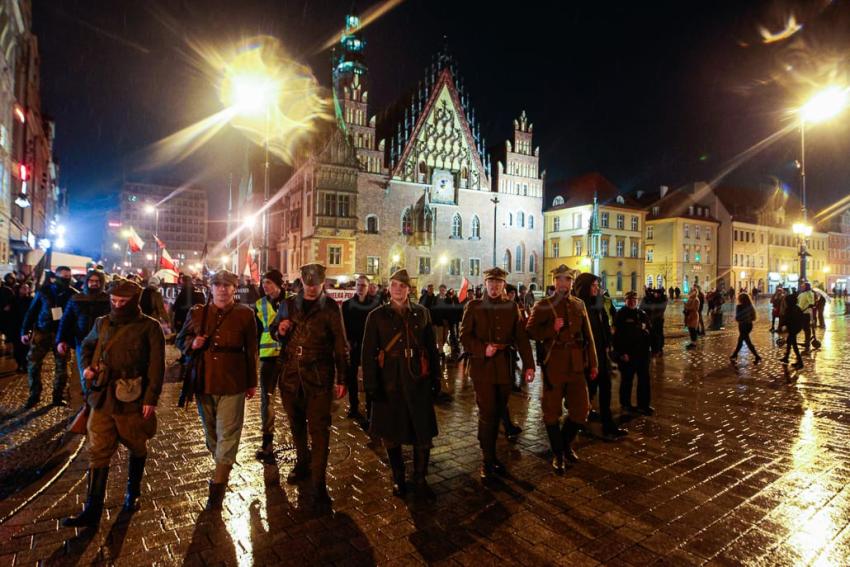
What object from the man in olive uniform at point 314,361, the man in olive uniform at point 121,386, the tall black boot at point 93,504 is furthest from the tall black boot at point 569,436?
the tall black boot at point 93,504

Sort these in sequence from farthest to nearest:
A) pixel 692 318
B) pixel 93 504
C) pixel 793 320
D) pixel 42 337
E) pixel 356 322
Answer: pixel 692 318 < pixel 793 320 < pixel 42 337 < pixel 356 322 < pixel 93 504

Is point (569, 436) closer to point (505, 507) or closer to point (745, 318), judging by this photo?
point (505, 507)

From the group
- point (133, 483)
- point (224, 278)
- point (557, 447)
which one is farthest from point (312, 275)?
point (557, 447)

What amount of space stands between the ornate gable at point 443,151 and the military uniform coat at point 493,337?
42741mm

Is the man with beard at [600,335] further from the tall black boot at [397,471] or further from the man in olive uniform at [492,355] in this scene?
the tall black boot at [397,471]

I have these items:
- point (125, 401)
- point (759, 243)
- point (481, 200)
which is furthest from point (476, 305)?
point (759, 243)

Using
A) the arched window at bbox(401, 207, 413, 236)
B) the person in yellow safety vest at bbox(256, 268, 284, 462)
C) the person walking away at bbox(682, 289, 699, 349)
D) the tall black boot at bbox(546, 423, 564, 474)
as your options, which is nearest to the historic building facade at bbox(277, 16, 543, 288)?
the arched window at bbox(401, 207, 413, 236)

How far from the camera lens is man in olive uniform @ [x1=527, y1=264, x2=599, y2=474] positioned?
522 centimetres

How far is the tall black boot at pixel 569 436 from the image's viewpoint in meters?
5.34

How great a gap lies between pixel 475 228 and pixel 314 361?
46791 millimetres

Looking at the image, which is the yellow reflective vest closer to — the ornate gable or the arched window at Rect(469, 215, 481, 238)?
the ornate gable

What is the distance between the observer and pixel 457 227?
49719 millimetres

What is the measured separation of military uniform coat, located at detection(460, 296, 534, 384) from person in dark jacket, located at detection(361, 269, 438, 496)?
59cm

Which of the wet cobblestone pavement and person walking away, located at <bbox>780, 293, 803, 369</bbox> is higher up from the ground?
person walking away, located at <bbox>780, 293, 803, 369</bbox>
